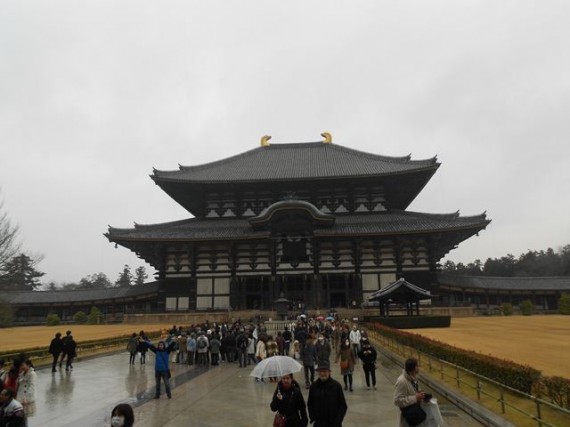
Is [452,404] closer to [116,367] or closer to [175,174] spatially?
[116,367]

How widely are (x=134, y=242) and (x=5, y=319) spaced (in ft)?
Result: 44.9

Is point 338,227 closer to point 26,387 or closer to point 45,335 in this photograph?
point 45,335

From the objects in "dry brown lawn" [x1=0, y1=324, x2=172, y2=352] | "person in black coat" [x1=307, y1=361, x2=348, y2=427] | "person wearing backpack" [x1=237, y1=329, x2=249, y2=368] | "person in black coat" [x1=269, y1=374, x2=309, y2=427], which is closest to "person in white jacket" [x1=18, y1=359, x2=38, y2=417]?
"person in black coat" [x1=269, y1=374, x2=309, y2=427]

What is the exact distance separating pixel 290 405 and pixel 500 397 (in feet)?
18.5

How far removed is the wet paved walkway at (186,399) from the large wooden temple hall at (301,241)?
2412 centimetres

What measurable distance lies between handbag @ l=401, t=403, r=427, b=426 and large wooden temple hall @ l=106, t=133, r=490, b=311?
34185 mm

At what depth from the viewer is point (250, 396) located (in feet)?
39.5

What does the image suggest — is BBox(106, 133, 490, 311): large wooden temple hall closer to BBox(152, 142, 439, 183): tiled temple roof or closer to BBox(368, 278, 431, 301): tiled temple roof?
BBox(152, 142, 439, 183): tiled temple roof

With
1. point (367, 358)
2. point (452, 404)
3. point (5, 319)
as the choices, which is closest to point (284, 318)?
point (367, 358)

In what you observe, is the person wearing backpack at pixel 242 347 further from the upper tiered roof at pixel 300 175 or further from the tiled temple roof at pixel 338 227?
the upper tiered roof at pixel 300 175

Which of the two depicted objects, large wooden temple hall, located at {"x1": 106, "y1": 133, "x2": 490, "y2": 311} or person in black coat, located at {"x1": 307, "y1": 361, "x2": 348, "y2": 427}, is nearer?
person in black coat, located at {"x1": 307, "y1": 361, "x2": 348, "y2": 427}

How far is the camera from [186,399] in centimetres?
1170

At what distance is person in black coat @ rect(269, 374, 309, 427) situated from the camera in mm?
5621

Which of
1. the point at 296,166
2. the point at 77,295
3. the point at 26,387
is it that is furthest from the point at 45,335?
the point at 296,166
